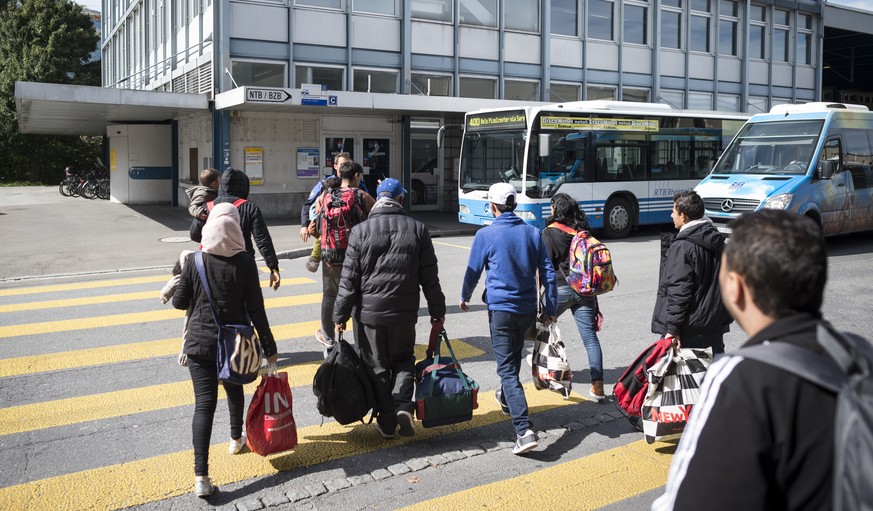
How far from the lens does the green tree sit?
45.8 metres

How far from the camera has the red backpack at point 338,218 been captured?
7227 millimetres

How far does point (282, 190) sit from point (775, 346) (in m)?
21.8

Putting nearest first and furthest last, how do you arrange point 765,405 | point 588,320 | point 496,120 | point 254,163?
point 765,405 → point 588,320 → point 496,120 → point 254,163

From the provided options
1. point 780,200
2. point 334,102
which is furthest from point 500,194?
point 334,102

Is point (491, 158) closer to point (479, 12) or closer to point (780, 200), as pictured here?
point (780, 200)

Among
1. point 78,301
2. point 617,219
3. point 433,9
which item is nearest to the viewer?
point 78,301

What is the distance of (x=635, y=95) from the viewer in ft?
95.9

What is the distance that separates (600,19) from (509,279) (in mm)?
24620

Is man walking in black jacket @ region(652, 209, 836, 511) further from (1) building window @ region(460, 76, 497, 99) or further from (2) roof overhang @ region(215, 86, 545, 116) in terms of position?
(1) building window @ region(460, 76, 497, 99)

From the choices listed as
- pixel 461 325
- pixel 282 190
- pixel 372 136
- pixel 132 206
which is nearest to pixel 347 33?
pixel 372 136

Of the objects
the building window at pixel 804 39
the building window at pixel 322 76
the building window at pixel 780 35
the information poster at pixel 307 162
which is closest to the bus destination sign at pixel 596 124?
the building window at pixel 322 76

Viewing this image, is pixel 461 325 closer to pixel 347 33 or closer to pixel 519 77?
pixel 347 33

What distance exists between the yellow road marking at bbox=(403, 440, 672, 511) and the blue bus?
10.1 meters

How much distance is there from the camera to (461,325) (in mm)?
9203
